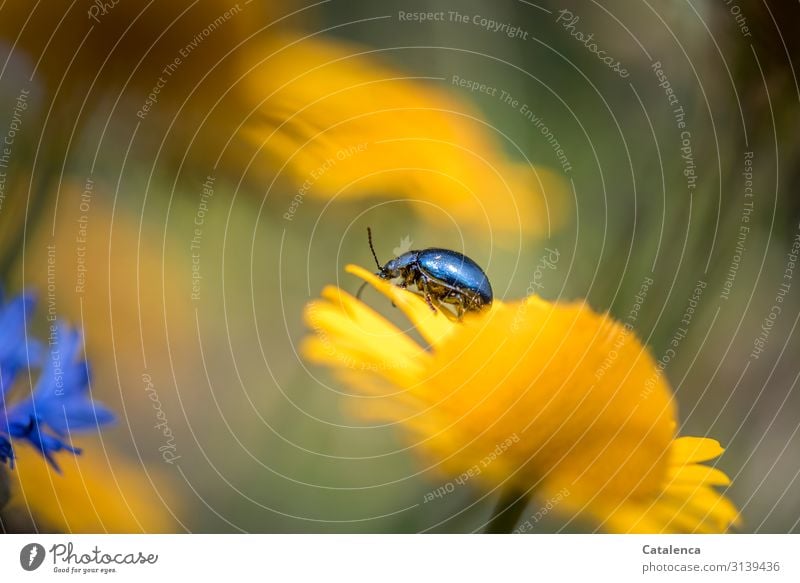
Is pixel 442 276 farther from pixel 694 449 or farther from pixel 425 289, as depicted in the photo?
pixel 694 449

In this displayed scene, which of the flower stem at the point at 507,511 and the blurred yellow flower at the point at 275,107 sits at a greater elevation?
the blurred yellow flower at the point at 275,107

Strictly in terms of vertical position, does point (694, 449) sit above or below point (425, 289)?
below

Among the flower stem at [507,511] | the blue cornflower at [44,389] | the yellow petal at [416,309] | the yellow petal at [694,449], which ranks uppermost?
the yellow petal at [416,309]

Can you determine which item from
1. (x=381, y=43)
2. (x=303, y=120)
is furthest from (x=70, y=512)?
(x=381, y=43)
